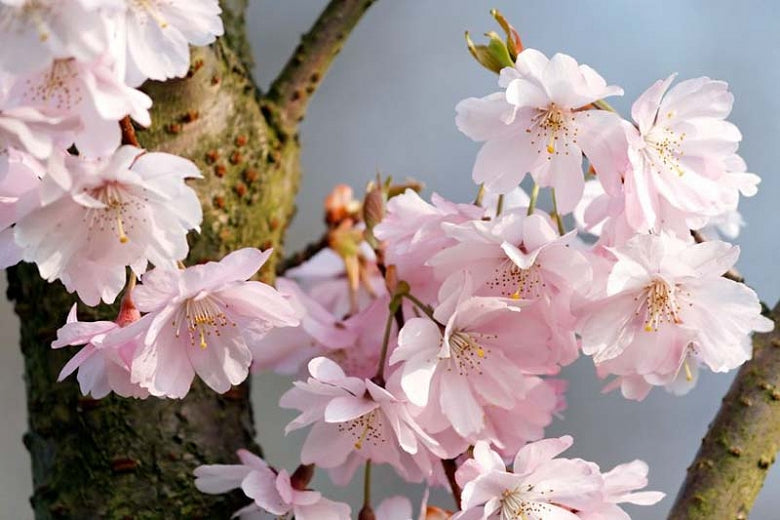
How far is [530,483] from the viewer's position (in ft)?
2.66

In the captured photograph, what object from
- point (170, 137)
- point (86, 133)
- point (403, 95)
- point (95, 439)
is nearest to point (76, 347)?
point (95, 439)

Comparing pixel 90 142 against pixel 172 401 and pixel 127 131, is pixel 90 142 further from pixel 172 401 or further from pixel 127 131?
pixel 172 401

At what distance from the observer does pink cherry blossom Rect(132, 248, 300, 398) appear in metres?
0.77

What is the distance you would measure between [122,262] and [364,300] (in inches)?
28.5

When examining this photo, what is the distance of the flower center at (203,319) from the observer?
2.64ft

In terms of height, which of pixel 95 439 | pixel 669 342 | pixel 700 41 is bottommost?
pixel 95 439

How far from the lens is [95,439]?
0.97m

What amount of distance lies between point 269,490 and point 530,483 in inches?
8.2

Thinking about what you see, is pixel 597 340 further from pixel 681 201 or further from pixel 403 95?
pixel 403 95

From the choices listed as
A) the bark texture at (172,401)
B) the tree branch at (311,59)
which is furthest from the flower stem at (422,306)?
the tree branch at (311,59)

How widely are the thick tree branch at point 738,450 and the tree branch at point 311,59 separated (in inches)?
19.3

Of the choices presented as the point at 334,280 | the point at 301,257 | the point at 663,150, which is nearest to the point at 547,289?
the point at 663,150

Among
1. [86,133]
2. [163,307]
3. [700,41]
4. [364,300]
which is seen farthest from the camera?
[700,41]

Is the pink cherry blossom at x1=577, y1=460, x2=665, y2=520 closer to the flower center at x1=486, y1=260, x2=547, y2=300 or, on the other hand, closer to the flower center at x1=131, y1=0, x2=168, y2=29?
the flower center at x1=486, y1=260, x2=547, y2=300
